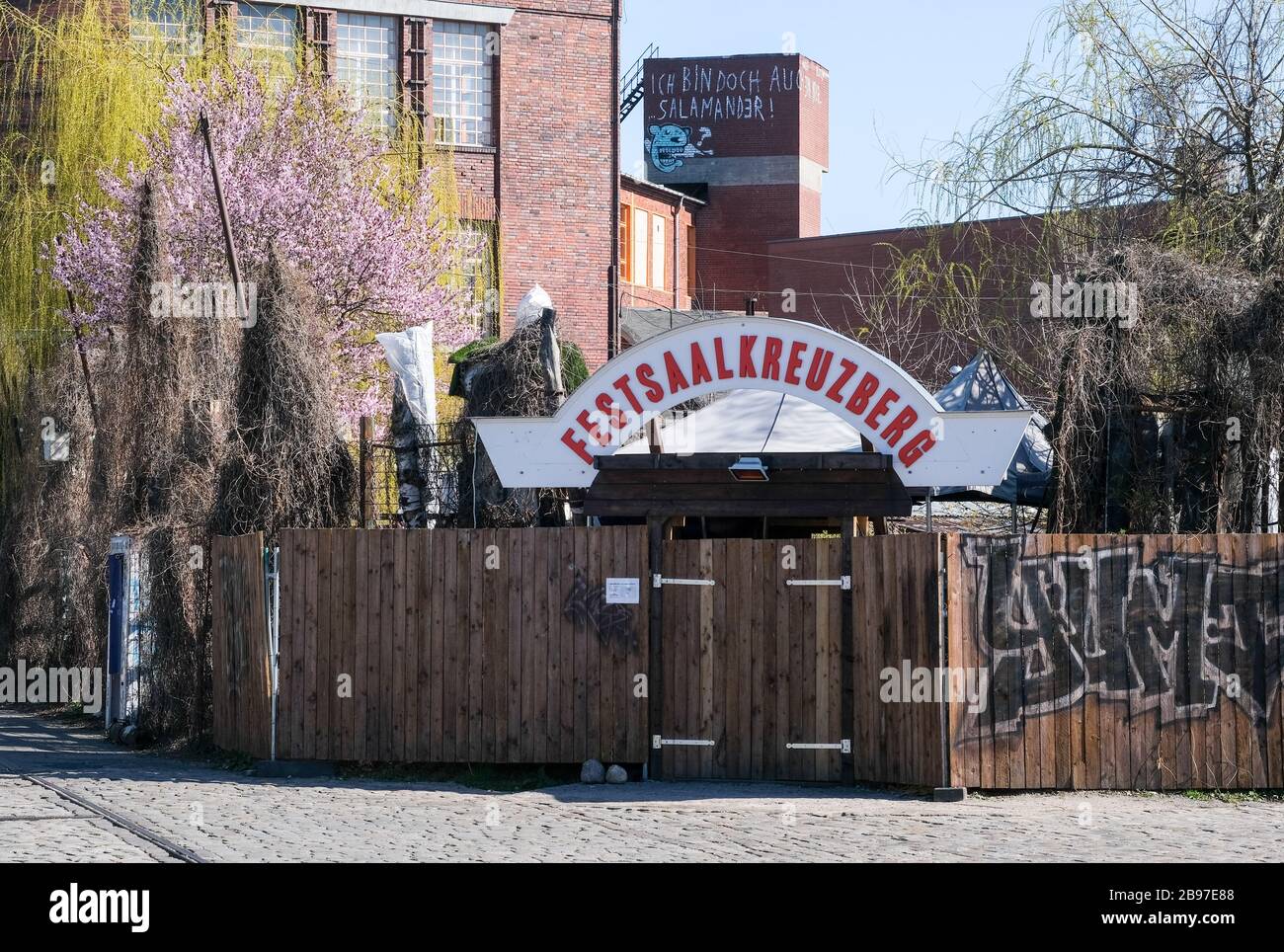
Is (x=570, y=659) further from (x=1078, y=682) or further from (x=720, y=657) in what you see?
(x=1078, y=682)

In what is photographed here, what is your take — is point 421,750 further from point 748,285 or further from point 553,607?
point 748,285

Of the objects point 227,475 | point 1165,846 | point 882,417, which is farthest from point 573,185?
point 1165,846

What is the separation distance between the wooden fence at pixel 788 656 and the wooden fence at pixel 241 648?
0.13 ft

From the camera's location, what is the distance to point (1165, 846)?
1002cm

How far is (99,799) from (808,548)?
5996 millimetres

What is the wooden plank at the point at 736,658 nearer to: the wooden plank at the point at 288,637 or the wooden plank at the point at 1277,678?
the wooden plank at the point at 288,637

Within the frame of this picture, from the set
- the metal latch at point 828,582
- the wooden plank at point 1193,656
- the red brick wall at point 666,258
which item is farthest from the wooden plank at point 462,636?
the red brick wall at point 666,258

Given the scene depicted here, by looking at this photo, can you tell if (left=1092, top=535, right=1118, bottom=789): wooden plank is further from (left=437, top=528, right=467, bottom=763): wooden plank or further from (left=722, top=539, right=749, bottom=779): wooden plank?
(left=437, top=528, right=467, bottom=763): wooden plank

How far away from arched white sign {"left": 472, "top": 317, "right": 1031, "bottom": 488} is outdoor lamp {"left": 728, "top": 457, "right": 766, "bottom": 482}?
2.45 ft

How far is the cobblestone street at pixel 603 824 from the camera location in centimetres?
986

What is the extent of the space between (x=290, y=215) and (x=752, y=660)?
1383 cm

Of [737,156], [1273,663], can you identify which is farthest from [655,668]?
[737,156]

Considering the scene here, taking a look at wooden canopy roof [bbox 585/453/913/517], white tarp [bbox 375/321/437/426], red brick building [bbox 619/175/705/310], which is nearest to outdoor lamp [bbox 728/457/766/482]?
wooden canopy roof [bbox 585/453/913/517]

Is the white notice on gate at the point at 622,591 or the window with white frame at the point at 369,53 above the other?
the window with white frame at the point at 369,53
